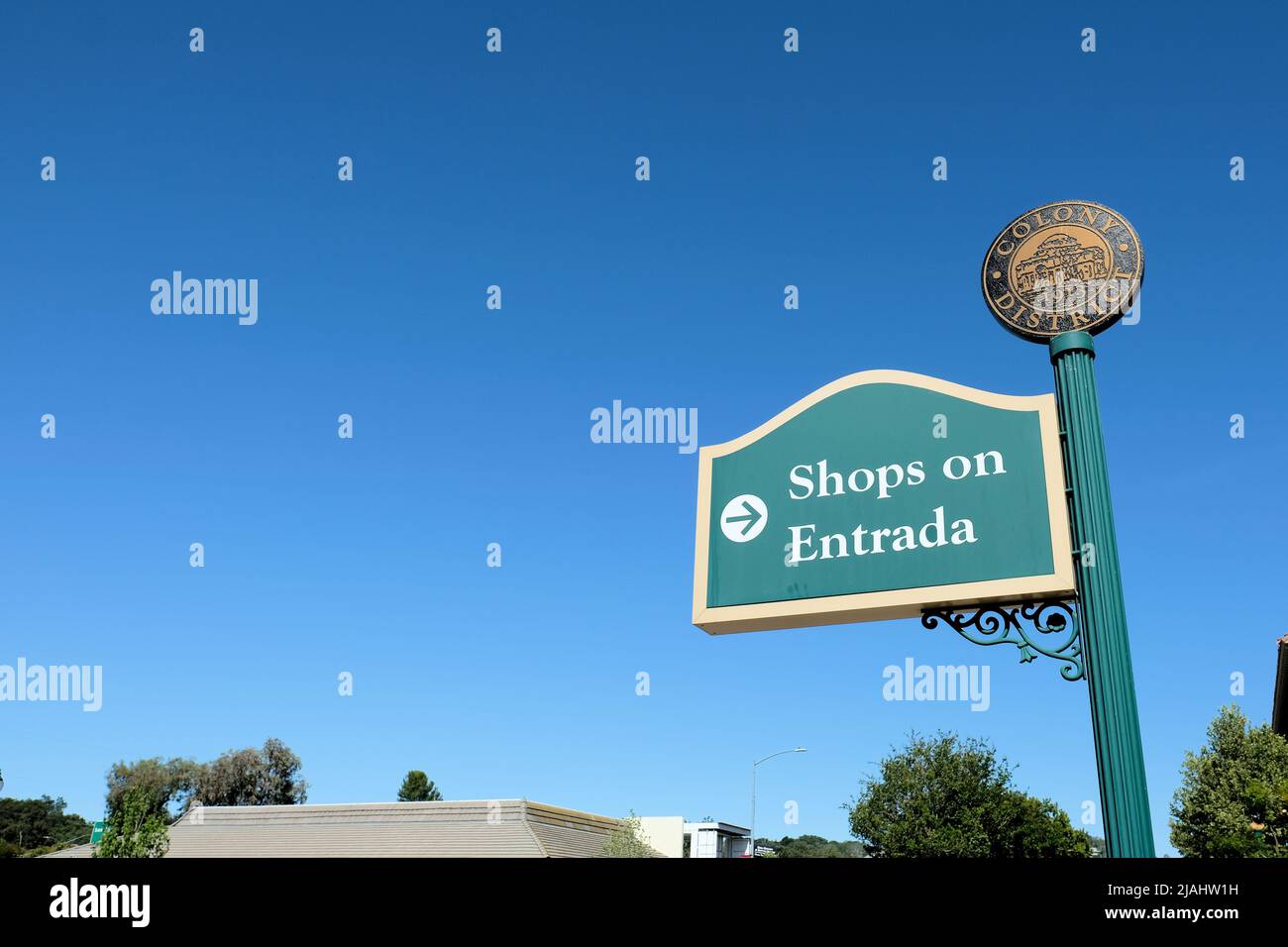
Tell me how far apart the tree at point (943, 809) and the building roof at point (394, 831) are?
15625 mm

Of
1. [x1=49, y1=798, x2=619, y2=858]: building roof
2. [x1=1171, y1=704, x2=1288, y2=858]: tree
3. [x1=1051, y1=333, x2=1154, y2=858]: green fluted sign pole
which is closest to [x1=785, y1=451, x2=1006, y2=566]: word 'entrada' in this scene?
[x1=1051, y1=333, x2=1154, y2=858]: green fluted sign pole

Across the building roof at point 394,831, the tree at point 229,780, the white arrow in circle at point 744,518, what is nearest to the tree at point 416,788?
the tree at point 229,780

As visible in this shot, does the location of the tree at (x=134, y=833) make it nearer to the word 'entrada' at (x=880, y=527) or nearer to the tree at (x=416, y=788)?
the word 'entrada' at (x=880, y=527)

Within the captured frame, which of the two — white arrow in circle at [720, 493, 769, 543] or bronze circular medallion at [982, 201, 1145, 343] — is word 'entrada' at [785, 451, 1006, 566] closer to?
white arrow in circle at [720, 493, 769, 543]

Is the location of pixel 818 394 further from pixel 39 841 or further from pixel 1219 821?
pixel 39 841

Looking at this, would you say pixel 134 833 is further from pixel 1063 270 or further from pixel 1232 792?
pixel 1232 792

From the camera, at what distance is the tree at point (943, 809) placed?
5259 centimetres

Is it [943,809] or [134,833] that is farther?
[943,809]

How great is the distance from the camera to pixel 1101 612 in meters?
5.66

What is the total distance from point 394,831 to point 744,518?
1645 inches

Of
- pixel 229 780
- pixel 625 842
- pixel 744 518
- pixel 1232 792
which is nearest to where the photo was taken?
pixel 744 518

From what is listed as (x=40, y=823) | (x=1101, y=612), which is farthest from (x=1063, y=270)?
(x=40, y=823)
